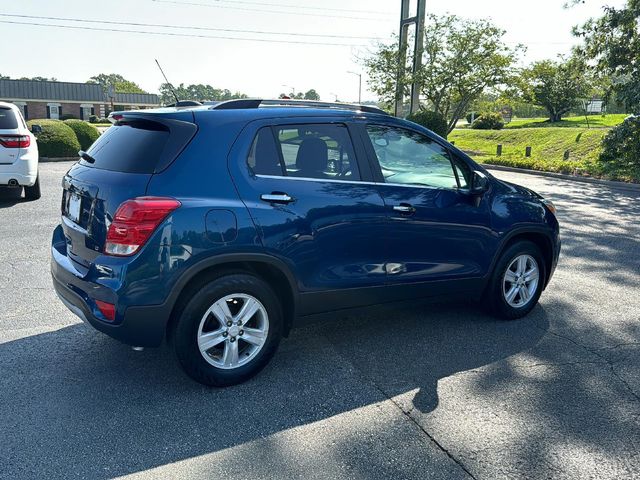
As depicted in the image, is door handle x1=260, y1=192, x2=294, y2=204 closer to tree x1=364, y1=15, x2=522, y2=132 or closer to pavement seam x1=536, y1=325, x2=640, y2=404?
pavement seam x1=536, y1=325, x2=640, y2=404

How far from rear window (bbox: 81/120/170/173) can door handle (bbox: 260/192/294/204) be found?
68cm

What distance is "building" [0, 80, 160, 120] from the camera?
2472 inches

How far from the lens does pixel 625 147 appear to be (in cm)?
1700

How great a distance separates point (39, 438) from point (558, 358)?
11.4 feet

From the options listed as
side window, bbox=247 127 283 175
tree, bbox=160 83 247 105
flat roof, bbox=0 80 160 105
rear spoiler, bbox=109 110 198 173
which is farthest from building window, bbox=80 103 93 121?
side window, bbox=247 127 283 175

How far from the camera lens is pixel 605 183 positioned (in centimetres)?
1559

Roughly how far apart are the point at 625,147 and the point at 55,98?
65.3 metres

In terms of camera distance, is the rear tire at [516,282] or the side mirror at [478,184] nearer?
the side mirror at [478,184]

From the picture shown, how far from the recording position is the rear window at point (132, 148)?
129 inches

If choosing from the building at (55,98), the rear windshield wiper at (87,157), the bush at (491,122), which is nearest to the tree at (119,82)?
the building at (55,98)

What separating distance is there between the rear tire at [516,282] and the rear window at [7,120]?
8.21 metres

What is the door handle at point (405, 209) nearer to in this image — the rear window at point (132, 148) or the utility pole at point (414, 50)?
the rear window at point (132, 148)

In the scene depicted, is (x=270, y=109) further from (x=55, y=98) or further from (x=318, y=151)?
(x=55, y=98)

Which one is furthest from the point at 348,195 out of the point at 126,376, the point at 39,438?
the point at 39,438
